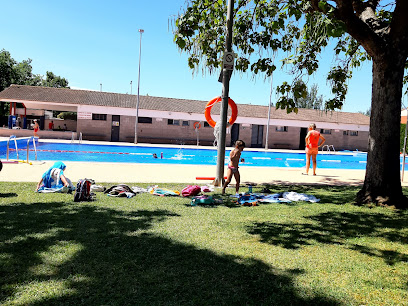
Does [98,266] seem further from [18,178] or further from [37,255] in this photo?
[18,178]

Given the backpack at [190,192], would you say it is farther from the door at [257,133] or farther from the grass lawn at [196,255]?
the door at [257,133]

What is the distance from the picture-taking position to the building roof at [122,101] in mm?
29438

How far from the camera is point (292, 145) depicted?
114 ft

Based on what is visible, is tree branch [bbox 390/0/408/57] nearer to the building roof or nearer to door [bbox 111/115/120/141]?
the building roof

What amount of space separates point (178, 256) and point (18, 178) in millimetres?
7193

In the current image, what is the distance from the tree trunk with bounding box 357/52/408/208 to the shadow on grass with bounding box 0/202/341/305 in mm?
4538

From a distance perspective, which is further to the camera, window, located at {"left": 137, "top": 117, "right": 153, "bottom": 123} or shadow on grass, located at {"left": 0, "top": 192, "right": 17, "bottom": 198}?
window, located at {"left": 137, "top": 117, "right": 153, "bottom": 123}

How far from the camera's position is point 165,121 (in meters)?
31.3

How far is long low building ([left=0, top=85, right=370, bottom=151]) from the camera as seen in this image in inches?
1166

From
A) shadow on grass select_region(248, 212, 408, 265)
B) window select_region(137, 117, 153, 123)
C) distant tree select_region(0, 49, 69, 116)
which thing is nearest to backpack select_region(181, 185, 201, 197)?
shadow on grass select_region(248, 212, 408, 265)

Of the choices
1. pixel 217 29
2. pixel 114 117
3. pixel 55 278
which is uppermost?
pixel 217 29

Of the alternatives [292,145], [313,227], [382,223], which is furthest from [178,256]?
[292,145]

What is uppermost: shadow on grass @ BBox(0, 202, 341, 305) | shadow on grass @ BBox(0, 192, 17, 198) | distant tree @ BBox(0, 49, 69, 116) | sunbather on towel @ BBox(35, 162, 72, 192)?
distant tree @ BBox(0, 49, 69, 116)

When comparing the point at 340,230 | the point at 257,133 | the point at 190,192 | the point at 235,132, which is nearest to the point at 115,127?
the point at 235,132
